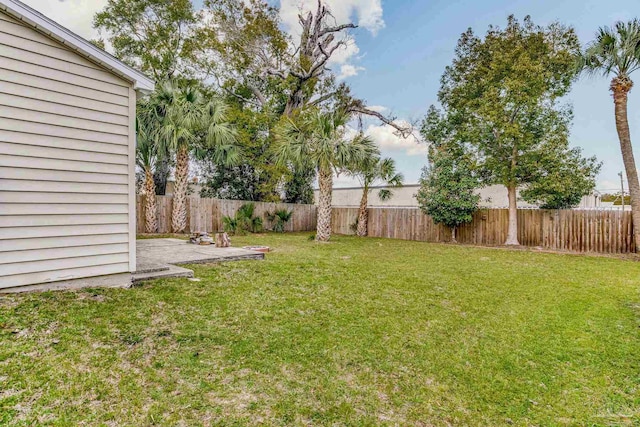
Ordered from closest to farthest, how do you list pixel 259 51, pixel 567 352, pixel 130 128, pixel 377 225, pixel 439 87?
pixel 567 352
pixel 130 128
pixel 439 87
pixel 377 225
pixel 259 51

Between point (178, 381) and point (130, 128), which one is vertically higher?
point (130, 128)

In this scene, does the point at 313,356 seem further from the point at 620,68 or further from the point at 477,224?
the point at 477,224

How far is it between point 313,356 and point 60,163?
11.6 ft

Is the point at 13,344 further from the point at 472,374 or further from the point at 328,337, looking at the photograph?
the point at 472,374

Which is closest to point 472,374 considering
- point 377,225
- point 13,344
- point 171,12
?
point 13,344

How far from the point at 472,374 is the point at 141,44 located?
18744mm

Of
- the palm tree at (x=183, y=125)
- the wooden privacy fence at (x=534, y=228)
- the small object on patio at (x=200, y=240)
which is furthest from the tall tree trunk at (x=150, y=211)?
the wooden privacy fence at (x=534, y=228)

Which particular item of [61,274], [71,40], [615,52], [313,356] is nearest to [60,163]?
[61,274]

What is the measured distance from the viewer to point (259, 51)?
55.5ft

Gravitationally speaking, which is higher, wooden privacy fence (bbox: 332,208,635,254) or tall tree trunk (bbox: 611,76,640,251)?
tall tree trunk (bbox: 611,76,640,251)

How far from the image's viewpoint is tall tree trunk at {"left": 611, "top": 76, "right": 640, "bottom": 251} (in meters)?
8.88

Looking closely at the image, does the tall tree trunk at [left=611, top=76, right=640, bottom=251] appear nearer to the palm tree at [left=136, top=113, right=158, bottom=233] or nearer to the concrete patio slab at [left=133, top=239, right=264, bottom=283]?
the concrete patio slab at [left=133, top=239, right=264, bottom=283]

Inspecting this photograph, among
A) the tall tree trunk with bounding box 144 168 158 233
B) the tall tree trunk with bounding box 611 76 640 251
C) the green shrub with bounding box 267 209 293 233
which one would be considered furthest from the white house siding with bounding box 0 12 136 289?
the tall tree trunk with bounding box 611 76 640 251

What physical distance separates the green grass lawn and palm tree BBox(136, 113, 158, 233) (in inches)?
318
